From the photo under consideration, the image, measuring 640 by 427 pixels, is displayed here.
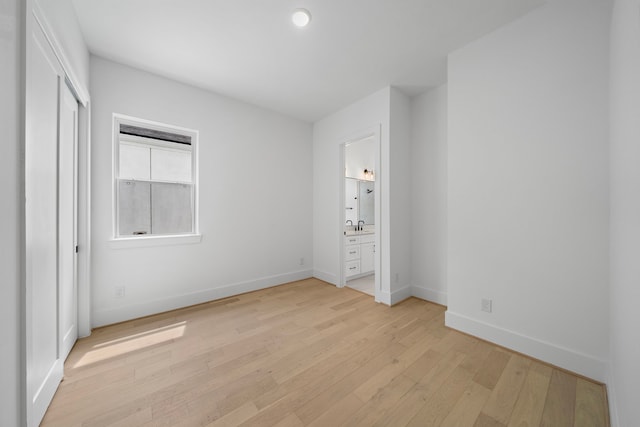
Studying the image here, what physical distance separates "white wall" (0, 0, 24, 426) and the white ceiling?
1.30 metres

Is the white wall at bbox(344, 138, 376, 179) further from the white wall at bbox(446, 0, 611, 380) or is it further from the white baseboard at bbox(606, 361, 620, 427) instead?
the white baseboard at bbox(606, 361, 620, 427)

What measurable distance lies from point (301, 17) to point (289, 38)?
295 millimetres

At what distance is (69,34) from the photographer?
177cm

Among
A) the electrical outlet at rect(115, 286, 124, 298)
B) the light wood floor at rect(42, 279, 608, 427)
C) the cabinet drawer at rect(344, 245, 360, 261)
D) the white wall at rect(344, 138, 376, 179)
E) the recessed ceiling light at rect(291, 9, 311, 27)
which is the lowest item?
the light wood floor at rect(42, 279, 608, 427)

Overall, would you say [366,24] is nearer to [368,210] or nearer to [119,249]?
[119,249]

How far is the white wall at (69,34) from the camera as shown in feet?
4.73

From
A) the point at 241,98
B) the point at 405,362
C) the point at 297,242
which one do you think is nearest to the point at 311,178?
the point at 297,242

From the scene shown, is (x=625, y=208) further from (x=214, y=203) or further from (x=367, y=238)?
(x=214, y=203)

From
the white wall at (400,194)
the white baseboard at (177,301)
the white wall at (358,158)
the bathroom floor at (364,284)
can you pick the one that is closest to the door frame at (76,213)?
the white baseboard at (177,301)

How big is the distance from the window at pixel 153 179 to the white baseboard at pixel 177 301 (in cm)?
79

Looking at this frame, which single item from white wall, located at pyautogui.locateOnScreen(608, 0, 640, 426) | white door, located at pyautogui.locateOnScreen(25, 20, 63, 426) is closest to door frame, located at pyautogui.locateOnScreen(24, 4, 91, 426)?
white door, located at pyautogui.locateOnScreen(25, 20, 63, 426)

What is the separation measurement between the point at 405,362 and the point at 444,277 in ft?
5.04

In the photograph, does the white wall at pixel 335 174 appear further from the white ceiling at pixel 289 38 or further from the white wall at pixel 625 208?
the white wall at pixel 625 208

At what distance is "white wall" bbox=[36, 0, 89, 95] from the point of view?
144 cm
